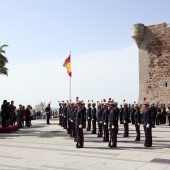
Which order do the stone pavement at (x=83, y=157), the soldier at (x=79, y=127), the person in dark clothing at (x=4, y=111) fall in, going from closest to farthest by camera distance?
the stone pavement at (x=83, y=157)
the soldier at (x=79, y=127)
the person in dark clothing at (x=4, y=111)

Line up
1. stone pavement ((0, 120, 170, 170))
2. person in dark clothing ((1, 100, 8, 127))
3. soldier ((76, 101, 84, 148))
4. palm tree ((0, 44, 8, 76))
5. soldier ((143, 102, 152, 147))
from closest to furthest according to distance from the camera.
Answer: stone pavement ((0, 120, 170, 170)) < soldier ((76, 101, 84, 148)) < soldier ((143, 102, 152, 147)) < person in dark clothing ((1, 100, 8, 127)) < palm tree ((0, 44, 8, 76))

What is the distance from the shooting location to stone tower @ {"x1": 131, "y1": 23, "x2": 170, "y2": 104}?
2572 centimetres

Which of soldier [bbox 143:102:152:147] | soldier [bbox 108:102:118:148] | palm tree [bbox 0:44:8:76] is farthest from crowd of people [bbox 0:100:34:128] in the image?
soldier [bbox 143:102:152:147]

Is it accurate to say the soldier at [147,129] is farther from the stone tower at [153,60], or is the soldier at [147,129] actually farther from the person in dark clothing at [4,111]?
the stone tower at [153,60]

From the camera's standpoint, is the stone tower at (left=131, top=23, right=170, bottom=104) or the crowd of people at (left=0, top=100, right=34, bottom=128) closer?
the crowd of people at (left=0, top=100, right=34, bottom=128)

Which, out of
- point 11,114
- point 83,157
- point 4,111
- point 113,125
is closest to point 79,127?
point 113,125

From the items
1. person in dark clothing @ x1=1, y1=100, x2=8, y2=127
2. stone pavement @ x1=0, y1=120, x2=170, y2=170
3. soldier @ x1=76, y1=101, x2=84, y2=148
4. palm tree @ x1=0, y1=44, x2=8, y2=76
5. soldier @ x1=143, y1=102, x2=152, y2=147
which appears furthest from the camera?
palm tree @ x1=0, y1=44, x2=8, y2=76

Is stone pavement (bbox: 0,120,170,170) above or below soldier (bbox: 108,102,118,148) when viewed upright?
below

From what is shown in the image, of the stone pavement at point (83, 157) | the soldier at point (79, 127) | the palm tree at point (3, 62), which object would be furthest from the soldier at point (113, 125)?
the palm tree at point (3, 62)

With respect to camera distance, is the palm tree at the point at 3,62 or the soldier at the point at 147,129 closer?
the soldier at the point at 147,129

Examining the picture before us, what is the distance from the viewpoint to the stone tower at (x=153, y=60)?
25.7m

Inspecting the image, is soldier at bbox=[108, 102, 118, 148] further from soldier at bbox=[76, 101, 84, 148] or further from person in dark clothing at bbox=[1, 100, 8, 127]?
person in dark clothing at bbox=[1, 100, 8, 127]

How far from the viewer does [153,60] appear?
86.6 feet

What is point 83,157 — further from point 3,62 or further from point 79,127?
point 3,62
